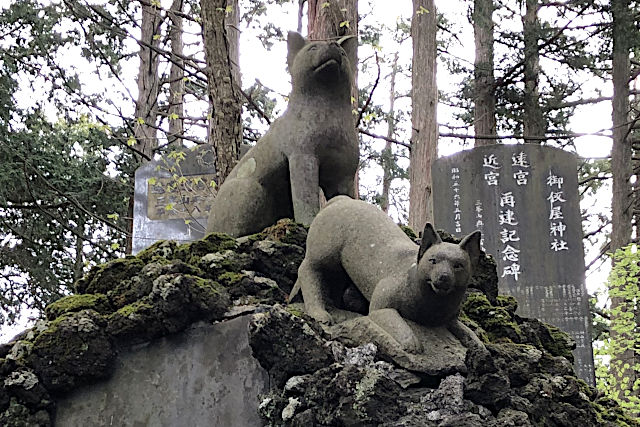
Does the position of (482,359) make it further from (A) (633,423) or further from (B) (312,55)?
(B) (312,55)

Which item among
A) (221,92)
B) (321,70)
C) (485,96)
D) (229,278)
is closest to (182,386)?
(229,278)

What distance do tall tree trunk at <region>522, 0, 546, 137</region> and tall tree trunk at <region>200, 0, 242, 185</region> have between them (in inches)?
282

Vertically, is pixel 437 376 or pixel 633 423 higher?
pixel 437 376

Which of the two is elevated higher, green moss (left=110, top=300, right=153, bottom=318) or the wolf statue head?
the wolf statue head

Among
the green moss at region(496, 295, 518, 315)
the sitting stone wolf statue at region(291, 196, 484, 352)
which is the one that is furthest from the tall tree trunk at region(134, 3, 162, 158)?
the sitting stone wolf statue at region(291, 196, 484, 352)

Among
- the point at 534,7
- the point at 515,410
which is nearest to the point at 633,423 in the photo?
the point at 515,410

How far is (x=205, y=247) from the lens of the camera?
5.27m

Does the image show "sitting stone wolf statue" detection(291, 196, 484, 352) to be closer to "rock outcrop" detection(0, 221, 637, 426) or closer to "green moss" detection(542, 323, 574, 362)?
"rock outcrop" detection(0, 221, 637, 426)

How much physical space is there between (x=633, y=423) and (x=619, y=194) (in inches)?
379

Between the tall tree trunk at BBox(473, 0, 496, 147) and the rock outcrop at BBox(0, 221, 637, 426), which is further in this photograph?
the tall tree trunk at BBox(473, 0, 496, 147)

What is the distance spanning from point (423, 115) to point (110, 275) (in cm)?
886

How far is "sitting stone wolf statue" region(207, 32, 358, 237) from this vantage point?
553 cm

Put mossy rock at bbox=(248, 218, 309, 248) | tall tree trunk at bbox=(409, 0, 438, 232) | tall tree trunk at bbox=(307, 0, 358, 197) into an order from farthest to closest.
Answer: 1. tall tree trunk at bbox=(409, 0, 438, 232)
2. tall tree trunk at bbox=(307, 0, 358, 197)
3. mossy rock at bbox=(248, 218, 309, 248)

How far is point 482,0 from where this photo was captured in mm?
13875
